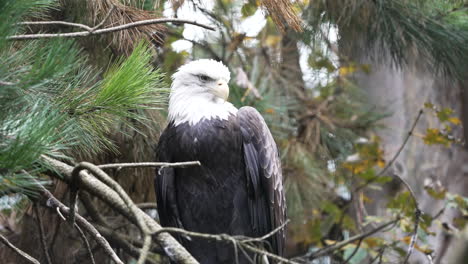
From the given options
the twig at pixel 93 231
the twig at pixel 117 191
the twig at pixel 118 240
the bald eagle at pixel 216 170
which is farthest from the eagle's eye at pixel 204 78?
the twig at pixel 117 191

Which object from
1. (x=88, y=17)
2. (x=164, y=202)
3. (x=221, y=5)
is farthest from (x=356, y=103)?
(x=88, y=17)

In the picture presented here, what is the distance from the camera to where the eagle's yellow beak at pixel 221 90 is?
3461 mm

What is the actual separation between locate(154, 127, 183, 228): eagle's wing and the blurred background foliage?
0.13m

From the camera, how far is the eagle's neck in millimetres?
3428

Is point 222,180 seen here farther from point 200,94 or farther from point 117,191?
point 117,191

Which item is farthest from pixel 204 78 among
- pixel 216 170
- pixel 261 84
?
pixel 261 84

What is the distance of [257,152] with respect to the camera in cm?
339

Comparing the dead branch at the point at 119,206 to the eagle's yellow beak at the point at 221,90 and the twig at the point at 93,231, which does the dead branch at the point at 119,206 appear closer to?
the twig at the point at 93,231

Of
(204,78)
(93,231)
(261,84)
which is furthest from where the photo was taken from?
(261,84)

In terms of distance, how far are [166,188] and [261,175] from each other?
0.48m

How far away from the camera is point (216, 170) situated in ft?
11.0

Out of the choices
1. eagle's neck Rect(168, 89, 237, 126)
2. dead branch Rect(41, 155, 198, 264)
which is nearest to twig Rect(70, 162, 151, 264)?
dead branch Rect(41, 155, 198, 264)

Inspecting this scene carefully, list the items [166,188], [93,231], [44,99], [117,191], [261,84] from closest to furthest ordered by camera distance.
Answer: [117,191], [44,99], [93,231], [166,188], [261,84]

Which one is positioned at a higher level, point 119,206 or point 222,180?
point 119,206
